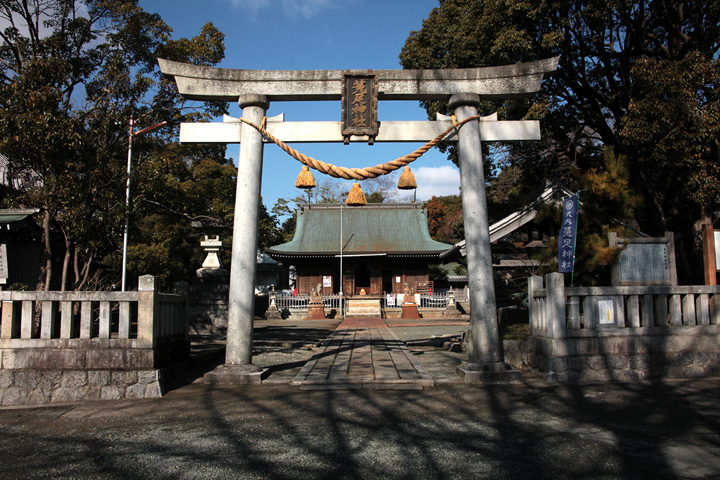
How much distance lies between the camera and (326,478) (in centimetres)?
368

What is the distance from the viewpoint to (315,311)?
2797 cm

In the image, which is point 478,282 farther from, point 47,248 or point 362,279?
point 362,279

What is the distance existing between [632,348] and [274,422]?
541 cm

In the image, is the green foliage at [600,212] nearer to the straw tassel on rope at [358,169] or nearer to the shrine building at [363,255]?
the straw tassel on rope at [358,169]

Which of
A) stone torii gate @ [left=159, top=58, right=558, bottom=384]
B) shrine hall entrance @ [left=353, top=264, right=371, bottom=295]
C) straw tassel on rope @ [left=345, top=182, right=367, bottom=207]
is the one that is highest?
stone torii gate @ [left=159, top=58, right=558, bottom=384]

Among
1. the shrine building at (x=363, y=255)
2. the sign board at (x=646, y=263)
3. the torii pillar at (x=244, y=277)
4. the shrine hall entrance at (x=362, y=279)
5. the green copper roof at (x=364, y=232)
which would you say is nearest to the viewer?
the torii pillar at (x=244, y=277)

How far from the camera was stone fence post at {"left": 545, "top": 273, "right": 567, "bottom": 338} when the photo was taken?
23.6ft

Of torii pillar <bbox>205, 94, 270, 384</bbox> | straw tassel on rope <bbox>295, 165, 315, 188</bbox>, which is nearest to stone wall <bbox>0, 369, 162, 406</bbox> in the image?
torii pillar <bbox>205, 94, 270, 384</bbox>

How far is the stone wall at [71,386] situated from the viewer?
256 inches

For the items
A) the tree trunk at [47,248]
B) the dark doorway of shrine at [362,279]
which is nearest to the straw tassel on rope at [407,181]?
the tree trunk at [47,248]

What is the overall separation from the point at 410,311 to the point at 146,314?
21.2 m

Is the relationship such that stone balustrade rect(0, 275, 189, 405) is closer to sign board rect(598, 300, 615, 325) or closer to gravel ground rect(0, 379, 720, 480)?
gravel ground rect(0, 379, 720, 480)

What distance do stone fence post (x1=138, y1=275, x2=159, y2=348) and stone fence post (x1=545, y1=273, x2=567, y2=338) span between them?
18.2 ft

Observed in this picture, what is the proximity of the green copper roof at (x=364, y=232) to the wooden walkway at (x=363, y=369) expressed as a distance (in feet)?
64.3
